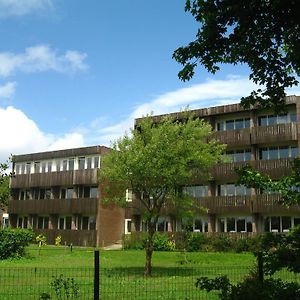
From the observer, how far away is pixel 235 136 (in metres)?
43.4

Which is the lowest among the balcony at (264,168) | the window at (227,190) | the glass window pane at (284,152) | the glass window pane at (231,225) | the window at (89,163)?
the glass window pane at (231,225)

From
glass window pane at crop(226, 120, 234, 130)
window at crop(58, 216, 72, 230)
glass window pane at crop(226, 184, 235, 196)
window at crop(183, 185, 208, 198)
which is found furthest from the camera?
window at crop(58, 216, 72, 230)

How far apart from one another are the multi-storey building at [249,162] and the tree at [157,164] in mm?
15182

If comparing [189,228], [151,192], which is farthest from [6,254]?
[189,228]

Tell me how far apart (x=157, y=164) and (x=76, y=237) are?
30.3m

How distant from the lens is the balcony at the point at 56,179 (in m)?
51.6

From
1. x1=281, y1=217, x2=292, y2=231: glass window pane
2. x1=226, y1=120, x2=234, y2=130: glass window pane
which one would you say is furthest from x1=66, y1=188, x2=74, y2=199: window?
x1=281, y1=217, x2=292, y2=231: glass window pane

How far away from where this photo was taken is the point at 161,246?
4275 cm

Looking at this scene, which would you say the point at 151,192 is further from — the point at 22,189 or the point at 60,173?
the point at 22,189

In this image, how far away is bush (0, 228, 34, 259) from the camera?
103 ft

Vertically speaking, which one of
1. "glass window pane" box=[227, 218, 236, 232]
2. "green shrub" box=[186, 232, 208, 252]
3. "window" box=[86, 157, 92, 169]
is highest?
"window" box=[86, 157, 92, 169]

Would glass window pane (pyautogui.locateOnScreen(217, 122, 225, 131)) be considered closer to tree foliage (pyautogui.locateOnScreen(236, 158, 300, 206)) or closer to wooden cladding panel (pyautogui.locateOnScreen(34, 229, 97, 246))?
wooden cladding panel (pyautogui.locateOnScreen(34, 229, 97, 246))

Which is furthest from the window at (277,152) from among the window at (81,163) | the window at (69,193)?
the window at (69,193)

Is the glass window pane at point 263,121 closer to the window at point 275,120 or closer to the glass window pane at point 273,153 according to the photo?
the window at point 275,120
